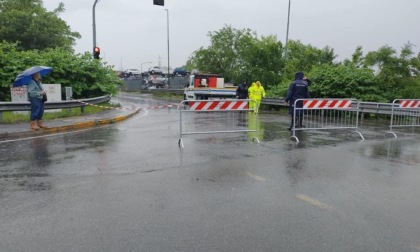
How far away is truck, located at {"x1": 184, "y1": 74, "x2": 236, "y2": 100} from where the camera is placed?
26.6m

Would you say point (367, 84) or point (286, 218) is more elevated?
point (367, 84)

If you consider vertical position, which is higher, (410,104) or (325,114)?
(410,104)

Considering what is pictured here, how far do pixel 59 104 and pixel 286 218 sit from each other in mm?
13340

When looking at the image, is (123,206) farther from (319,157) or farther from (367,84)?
(367,84)

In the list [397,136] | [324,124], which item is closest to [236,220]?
[397,136]

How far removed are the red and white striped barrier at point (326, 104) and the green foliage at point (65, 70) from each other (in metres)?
13.1

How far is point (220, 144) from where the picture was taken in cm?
977

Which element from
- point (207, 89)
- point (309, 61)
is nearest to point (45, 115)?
point (207, 89)

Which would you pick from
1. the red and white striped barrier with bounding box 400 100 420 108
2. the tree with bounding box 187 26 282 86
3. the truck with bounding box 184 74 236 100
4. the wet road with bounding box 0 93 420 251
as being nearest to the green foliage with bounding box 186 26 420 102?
the tree with bounding box 187 26 282 86

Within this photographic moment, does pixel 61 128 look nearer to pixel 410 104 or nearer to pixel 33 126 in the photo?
pixel 33 126

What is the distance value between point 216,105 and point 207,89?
16479 mm

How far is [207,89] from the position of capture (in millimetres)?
26766

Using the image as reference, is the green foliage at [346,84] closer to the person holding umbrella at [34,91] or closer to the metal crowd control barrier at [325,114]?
the metal crowd control barrier at [325,114]

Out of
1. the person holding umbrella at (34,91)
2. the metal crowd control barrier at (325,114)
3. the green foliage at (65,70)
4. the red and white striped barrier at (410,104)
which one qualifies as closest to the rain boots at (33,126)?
the person holding umbrella at (34,91)
